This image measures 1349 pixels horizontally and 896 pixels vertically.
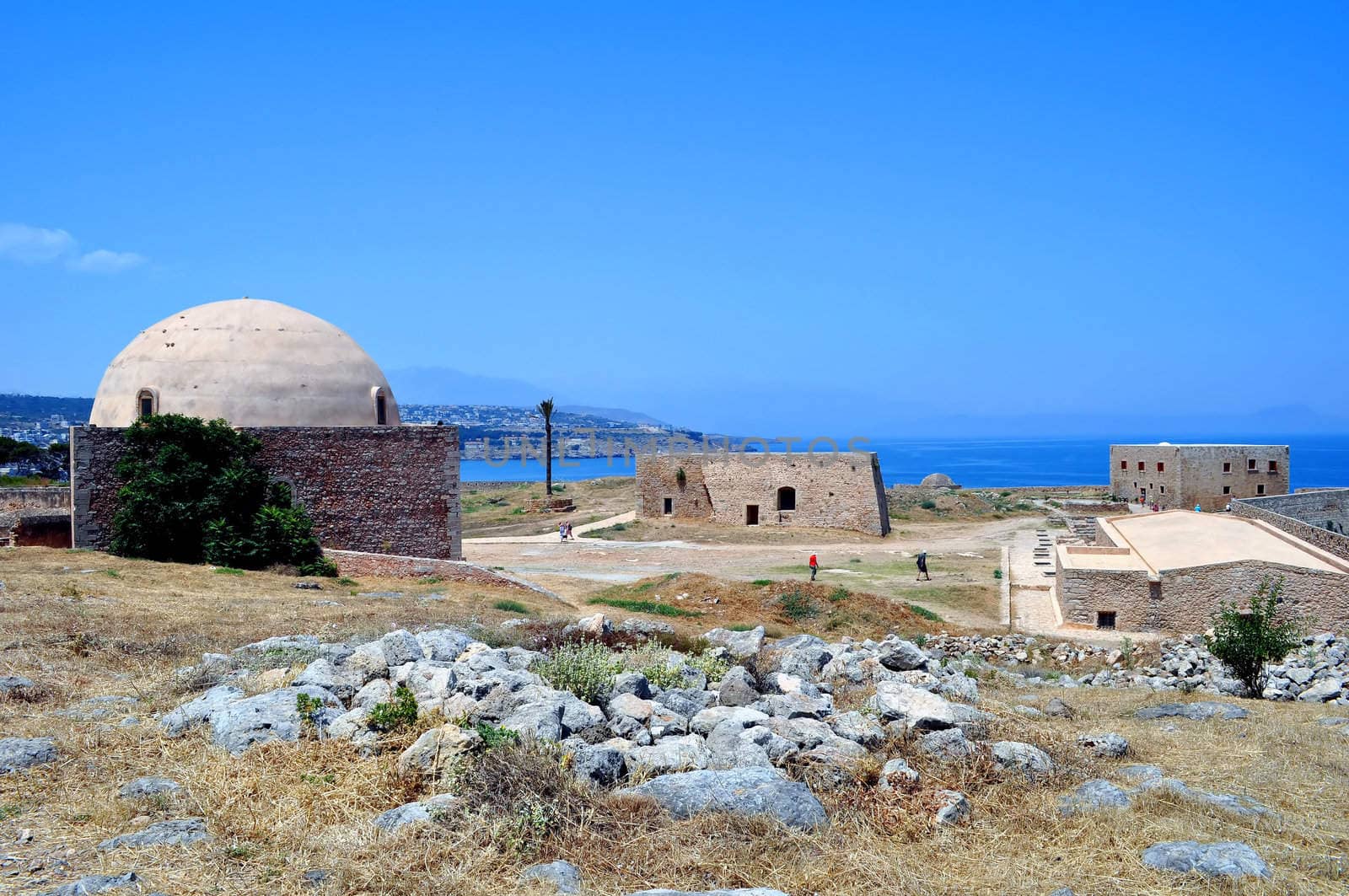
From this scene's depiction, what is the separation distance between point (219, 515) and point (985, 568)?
67.4 ft

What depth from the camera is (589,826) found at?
5.02m

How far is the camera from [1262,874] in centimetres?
476

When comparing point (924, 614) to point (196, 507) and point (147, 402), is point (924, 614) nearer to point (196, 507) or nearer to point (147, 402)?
point (196, 507)

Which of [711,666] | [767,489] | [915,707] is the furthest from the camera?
[767,489]

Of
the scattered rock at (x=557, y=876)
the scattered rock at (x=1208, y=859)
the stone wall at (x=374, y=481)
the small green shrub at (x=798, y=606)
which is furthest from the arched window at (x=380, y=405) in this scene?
the scattered rock at (x=1208, y=859)

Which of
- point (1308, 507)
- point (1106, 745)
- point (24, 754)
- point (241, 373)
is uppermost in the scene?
point (241, 373)

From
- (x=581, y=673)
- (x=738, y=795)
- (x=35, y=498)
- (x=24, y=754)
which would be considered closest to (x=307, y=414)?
(x=35, y=498)

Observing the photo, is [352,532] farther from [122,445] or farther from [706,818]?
[706,818]

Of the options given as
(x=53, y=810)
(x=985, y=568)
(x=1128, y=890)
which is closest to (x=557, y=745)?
(x=53, y=810)

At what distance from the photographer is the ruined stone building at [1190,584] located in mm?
18703

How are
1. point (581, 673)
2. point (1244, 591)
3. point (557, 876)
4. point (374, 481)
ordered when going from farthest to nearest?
point (374, 481), point (1244, 591), point (581, 673), point (557, 876)

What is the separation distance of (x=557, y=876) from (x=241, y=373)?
18.5 metres

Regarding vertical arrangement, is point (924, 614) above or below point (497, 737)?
below

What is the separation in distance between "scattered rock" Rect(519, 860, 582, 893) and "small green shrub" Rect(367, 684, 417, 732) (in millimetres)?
1818
